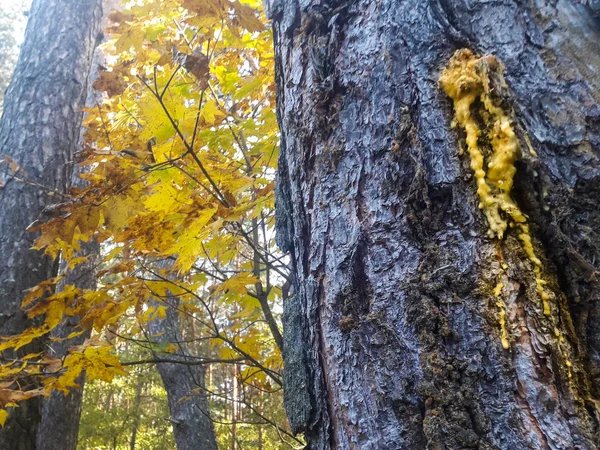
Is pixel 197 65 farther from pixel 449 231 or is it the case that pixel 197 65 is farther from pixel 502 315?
pixel 502 315

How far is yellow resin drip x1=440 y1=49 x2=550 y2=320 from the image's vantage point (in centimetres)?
67

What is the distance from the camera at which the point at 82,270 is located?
4055mm

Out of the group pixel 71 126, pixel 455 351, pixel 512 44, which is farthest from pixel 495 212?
pixel 71 126

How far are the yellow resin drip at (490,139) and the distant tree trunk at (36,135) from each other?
2.05 m

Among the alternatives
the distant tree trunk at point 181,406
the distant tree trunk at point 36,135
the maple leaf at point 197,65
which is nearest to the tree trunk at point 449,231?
the maple leaf at point 197,65

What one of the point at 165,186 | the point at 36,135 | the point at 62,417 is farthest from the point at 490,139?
the point at 62,417

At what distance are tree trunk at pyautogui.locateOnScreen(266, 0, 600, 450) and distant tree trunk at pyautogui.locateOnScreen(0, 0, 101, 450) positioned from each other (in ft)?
6.06

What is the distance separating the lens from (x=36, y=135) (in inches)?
112

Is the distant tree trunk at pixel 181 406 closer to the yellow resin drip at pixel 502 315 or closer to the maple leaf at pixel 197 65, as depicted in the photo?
the maple leaf at pixel 197 65

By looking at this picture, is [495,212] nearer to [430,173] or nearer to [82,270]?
[430,173]

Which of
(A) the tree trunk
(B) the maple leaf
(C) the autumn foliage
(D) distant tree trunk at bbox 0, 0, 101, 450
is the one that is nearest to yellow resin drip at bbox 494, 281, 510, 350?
(A) the tree trunk

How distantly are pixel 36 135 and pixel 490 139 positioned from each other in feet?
9.96

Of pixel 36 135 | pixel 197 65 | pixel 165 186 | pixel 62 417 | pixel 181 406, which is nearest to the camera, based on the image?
pixel 197 65

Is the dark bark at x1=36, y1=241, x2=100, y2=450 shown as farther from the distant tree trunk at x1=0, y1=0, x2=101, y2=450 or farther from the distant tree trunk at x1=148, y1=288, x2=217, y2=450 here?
the distant tree trunk at x1=0, y1=0, x2=101, y2=450
